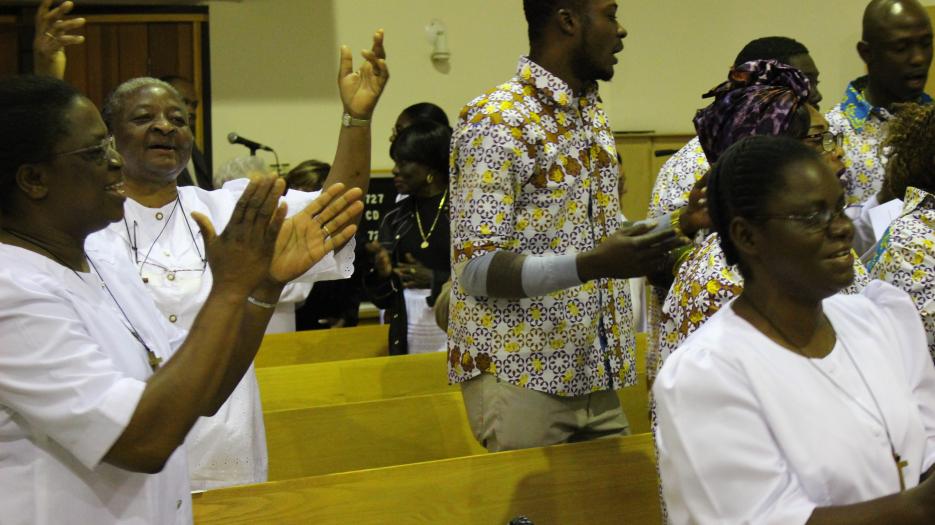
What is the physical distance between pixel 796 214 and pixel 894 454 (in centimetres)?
42

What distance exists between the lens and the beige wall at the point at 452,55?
7.64 metres

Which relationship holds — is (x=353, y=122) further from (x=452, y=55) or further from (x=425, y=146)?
(x=452, y=55)

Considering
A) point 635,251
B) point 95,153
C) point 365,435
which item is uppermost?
point 95,153

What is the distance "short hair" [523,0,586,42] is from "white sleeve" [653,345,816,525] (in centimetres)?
132

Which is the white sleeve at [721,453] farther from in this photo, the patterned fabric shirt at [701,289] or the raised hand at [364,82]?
the raised hand at [364,82]

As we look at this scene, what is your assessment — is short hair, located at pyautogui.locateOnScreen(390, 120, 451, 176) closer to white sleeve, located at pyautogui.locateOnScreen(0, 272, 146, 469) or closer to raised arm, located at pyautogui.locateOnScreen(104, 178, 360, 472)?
raised arm, located at pyautogui.locateOnScreen(104, 178, 360, 472)

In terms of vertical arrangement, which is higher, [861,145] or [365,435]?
[861,145]

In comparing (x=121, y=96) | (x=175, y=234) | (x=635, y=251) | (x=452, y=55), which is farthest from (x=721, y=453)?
(x=452, y=55)

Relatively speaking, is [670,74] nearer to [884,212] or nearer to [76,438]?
[884,212]

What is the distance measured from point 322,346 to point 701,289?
2839mm

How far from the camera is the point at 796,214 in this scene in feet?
5.92

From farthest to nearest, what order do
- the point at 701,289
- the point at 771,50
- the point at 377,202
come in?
the point at 377,202 < the point at 771,50 < the point at 701,289

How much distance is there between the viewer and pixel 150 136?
287 centimetres

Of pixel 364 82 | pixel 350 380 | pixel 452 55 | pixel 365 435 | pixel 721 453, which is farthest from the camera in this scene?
pixel 452 55
